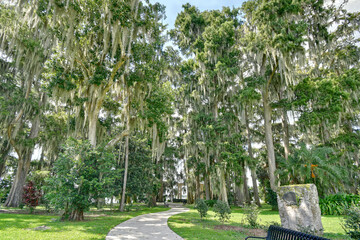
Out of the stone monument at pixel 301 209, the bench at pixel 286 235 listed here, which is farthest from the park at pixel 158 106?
the bench at pixel 286 235

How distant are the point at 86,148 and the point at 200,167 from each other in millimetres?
10943

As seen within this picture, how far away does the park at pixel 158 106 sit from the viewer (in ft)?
26.0

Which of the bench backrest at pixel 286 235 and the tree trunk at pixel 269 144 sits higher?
the tree trunk at pixel 269 144

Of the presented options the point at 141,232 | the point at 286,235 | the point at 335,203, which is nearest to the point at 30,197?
the point at 141,232

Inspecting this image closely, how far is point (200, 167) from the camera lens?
56.3 feet

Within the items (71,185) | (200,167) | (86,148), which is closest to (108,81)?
(86,148)

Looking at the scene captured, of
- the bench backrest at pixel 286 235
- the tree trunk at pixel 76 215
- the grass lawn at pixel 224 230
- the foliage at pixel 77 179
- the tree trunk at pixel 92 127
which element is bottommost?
the grass lawn at pixel 224 230

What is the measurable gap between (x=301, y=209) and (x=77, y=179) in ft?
27.1

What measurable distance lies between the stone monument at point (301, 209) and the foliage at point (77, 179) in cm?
670

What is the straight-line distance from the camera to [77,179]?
26.3 ft

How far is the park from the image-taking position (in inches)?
312

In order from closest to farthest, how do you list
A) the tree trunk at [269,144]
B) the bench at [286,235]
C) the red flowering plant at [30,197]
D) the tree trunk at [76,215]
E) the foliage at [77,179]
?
the bench at [286,235], the foliage at [77,179], the tree trunk at [76,215], the red flowering plant at [30,197], the tree trunk at [269,144]

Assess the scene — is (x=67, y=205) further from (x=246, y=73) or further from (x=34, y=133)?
(x=246, y=73)

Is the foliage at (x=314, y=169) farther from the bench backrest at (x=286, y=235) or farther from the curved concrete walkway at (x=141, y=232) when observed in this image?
the bench backrest at (x=286, y=235)
